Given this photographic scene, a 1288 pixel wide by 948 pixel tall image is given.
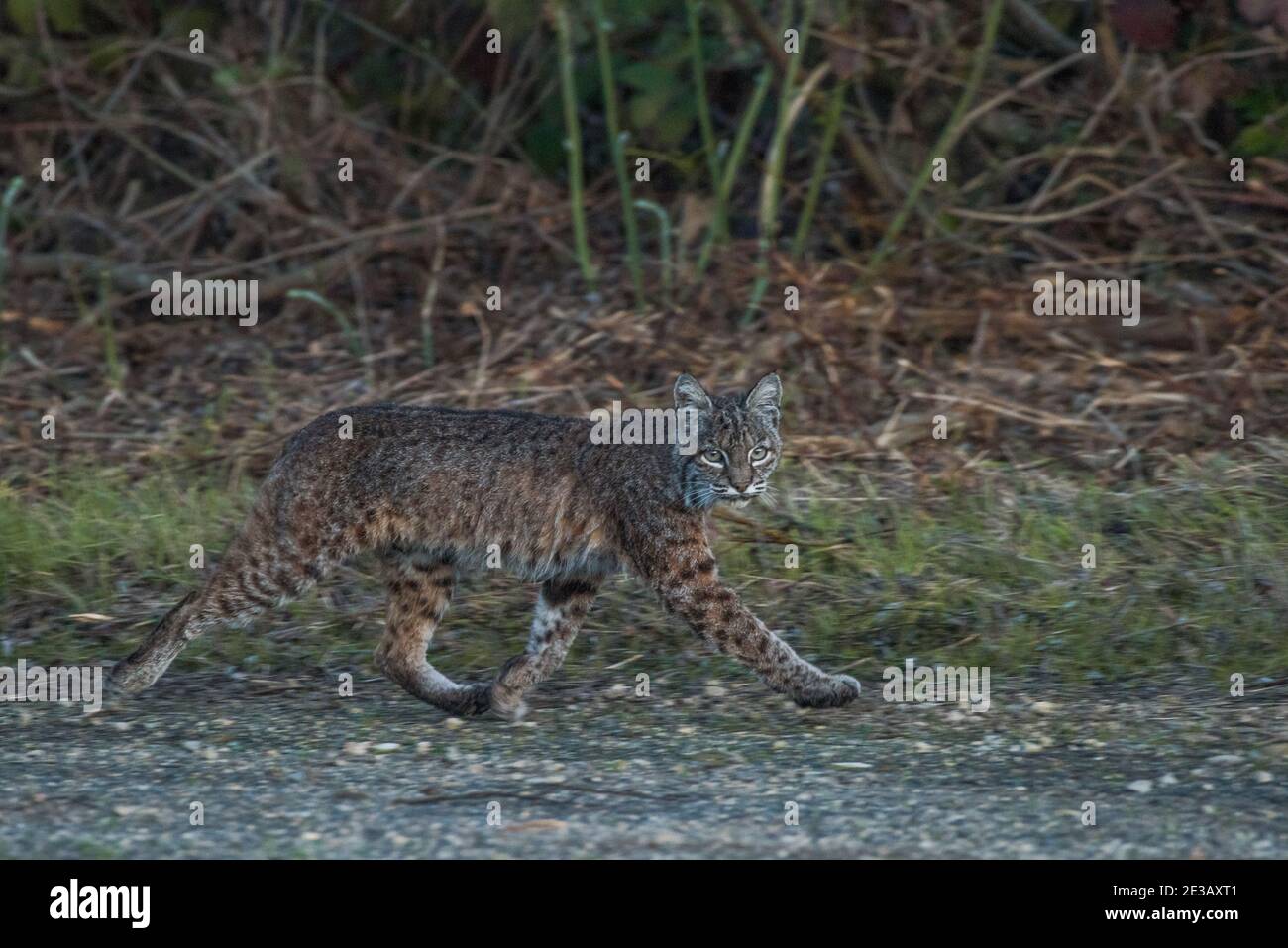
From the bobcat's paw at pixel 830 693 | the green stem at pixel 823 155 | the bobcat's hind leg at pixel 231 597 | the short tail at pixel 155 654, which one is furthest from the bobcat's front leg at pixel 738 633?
the green stem at pixel 823 155

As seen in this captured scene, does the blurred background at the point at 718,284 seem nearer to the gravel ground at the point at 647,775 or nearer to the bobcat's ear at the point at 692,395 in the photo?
the gravel ground at the point at 647,775

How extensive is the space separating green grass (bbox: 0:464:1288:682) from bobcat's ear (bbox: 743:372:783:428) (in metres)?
0.91

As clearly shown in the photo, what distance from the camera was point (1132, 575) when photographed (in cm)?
714

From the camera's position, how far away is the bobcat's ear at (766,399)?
6.41 metres

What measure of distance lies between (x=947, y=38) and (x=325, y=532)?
5140mm

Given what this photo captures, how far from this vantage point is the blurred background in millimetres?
7227

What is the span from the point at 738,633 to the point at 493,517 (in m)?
0.93

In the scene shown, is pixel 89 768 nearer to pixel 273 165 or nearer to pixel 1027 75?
pixel 273 165

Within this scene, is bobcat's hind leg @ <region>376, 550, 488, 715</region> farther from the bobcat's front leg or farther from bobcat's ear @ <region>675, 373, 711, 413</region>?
bobcat's ear @ <region>675, 373, 711, 413</region>

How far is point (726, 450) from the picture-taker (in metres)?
6.27

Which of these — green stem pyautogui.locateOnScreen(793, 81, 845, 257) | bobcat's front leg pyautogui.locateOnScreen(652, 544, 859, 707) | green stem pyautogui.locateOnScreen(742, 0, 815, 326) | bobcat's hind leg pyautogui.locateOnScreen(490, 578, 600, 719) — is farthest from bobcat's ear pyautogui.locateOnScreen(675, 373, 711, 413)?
Answer: green stem pyautogui.locateOnScreen(793, 81, 845, 257)

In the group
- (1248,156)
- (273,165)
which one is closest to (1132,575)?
(1248,156)

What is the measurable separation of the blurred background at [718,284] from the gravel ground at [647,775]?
52 cm

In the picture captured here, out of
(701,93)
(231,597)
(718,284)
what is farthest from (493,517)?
(701,93)
